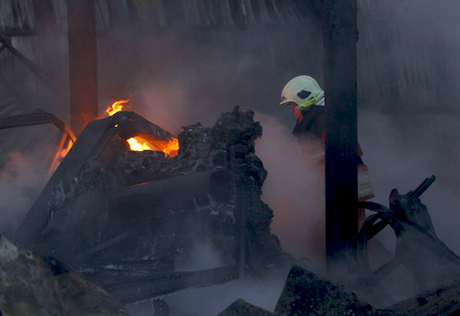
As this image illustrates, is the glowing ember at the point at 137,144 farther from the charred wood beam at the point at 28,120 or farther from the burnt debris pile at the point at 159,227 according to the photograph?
the burnt debris pile at the point at 159,227

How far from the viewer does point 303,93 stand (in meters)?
5.59

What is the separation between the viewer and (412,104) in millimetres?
8070

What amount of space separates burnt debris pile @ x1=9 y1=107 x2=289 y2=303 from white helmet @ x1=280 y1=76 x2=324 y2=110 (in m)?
1.23

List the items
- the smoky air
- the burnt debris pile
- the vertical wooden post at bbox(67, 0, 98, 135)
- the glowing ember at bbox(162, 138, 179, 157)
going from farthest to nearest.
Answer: the smoky air → the vertical wooden post at bbox(67, 0, 98, 135) → the glowing ember at bbox(162, 138, 179, 157) → the burnt debris pile

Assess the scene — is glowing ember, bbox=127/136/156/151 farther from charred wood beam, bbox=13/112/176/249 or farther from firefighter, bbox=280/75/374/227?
firefighter, bbox=280/75/374/227

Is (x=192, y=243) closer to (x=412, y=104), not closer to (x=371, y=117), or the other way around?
(x=371, y=117)

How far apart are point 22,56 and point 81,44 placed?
7.32 feet

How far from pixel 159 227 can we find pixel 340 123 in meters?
1.75

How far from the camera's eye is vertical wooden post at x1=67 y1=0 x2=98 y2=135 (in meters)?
6.68

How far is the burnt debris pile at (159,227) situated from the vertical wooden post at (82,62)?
2.35m

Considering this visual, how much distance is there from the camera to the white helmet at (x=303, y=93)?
5.53 m

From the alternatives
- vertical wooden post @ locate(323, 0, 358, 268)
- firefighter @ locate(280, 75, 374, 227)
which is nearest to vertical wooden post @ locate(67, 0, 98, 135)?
firefighter @ locate(280, 75, 374, 227)

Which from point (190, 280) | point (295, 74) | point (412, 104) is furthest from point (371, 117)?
point (190, 280)

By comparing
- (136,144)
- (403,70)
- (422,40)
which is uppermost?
(422,40)
